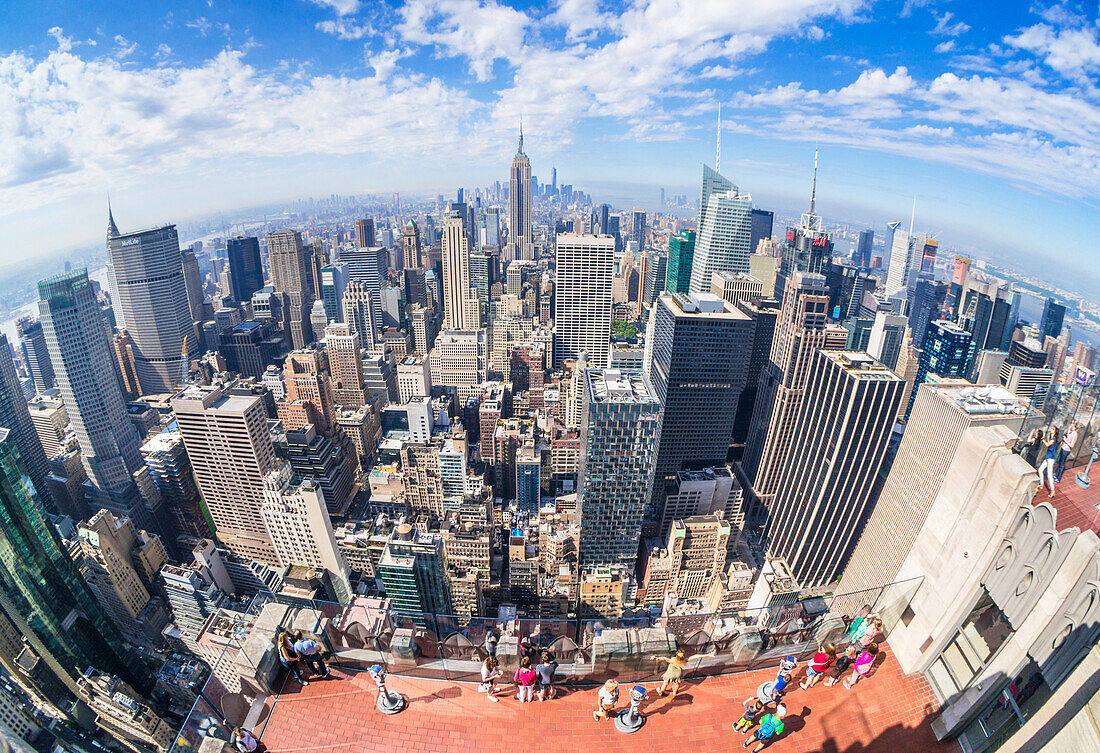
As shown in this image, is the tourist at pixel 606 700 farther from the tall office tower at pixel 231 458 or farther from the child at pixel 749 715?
the tall office tower at pixel 231 458

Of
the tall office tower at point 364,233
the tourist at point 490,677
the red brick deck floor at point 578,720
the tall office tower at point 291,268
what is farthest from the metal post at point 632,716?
the tall office tower at point 364,233

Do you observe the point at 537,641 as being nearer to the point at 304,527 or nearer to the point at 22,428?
the point at 304,527

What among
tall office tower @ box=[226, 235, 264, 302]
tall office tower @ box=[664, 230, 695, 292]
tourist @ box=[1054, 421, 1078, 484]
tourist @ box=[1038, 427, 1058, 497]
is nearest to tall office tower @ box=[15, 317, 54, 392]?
tall office tower @ box=[226, 235, 264, 302]

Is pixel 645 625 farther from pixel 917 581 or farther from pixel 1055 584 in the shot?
pixel 1055 584

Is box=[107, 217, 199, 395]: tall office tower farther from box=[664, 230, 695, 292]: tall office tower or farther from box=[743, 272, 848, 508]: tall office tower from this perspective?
box=[664, 230, 695, 292]: tall office tower

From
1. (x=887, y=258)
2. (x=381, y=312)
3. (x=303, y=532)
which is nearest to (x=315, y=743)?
(x=303, y=532)

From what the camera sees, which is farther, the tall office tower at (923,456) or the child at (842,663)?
the tall office tower at (923,456)
